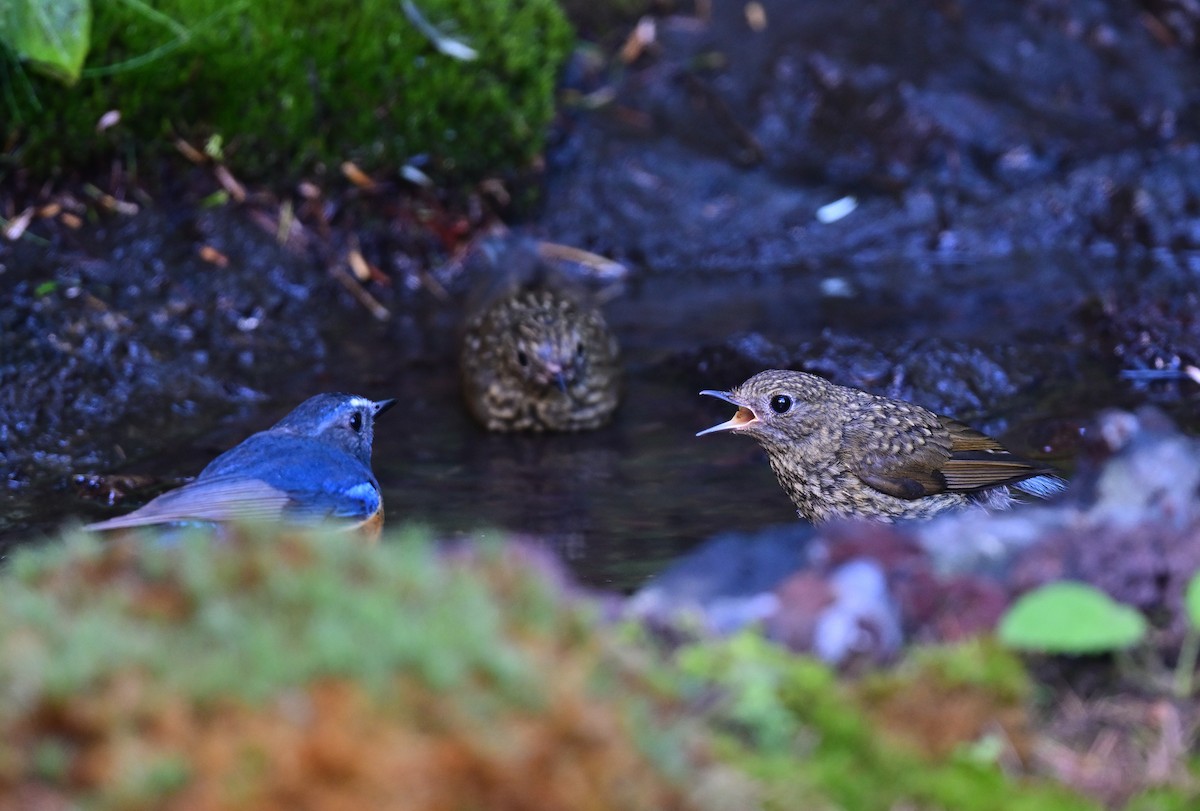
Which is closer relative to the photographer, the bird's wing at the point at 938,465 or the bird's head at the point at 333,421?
the bird's head at the point at 333,421

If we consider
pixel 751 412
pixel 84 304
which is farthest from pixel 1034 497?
pixel 84 304

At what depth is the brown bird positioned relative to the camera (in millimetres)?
8609

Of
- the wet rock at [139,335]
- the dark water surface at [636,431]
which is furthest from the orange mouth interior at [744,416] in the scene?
the wet rock at [139,335]

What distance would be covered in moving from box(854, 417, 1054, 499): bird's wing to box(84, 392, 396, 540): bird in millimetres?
2435

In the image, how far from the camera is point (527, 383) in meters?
8.70

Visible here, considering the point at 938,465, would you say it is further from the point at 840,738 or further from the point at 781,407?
the point at 840,738

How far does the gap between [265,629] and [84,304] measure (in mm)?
6010

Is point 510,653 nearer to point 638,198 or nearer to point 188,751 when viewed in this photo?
point 188,751

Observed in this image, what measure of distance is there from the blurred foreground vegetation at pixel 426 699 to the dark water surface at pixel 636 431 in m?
2.48

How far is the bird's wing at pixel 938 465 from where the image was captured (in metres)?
6.64

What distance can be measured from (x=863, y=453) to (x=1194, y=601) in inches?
135

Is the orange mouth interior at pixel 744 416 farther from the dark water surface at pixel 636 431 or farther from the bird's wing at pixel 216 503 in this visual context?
the bird's wing at pixel 216 503

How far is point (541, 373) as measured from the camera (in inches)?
340

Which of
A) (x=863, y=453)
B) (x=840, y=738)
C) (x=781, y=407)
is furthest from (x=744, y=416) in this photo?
(x=840, y=738)
